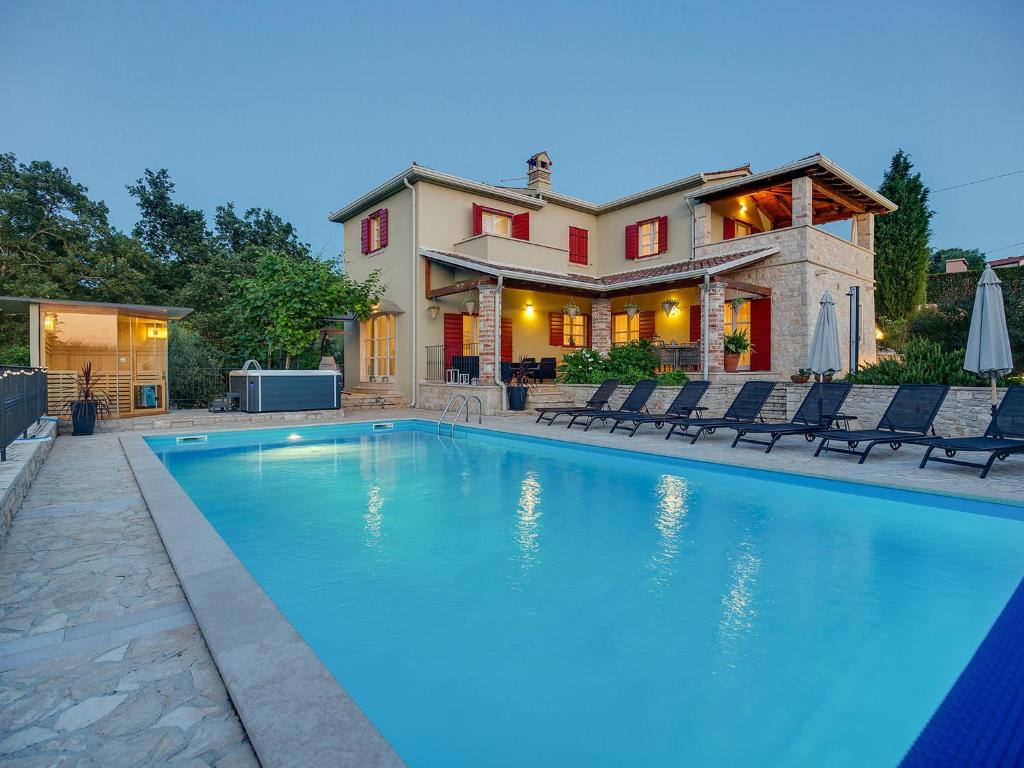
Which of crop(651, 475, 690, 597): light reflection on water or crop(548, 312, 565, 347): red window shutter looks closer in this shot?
crop(651, 475, 690, 597): light reflection on water

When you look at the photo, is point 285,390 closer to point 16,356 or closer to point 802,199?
point 16,356

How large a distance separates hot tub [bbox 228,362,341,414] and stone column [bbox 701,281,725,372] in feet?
28.4

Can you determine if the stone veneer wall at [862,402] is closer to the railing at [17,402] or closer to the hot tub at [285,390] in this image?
the hot tub at [285,390]

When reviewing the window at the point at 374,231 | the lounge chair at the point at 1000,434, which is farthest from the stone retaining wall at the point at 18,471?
the window at the point at 374,231

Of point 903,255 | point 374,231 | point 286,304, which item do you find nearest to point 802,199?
point 903,255

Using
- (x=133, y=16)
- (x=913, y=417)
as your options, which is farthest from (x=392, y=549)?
(x=133, y=16)

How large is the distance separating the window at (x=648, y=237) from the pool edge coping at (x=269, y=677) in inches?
605

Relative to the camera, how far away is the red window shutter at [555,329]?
17.5 meters

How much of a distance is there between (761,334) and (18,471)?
14.5m

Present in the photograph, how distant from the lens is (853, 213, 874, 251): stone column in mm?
16219

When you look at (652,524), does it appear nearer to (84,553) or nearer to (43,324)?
(84,553)

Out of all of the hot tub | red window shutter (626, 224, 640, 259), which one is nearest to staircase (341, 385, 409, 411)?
the hot tub

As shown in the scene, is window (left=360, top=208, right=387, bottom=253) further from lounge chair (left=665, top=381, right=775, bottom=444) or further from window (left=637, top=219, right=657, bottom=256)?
lounge chair (left=665, top=381, right=775, bottom=444)

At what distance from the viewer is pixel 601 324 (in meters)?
16.3
